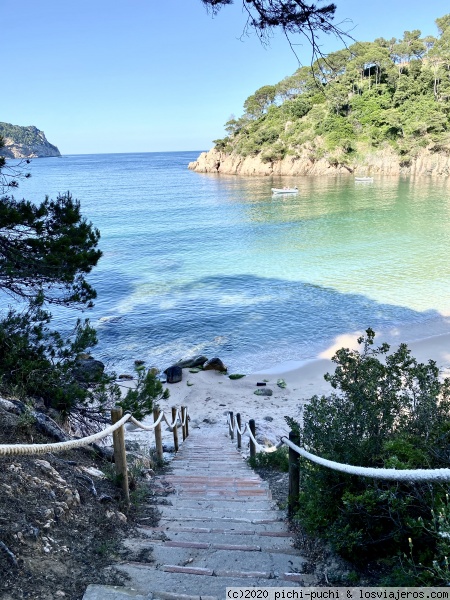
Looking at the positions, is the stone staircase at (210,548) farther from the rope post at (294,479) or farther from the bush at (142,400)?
the bush at (142,400)

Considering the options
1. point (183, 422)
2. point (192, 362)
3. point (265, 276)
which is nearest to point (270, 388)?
point (192, 362)

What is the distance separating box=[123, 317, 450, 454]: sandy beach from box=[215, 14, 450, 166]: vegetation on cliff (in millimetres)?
59814

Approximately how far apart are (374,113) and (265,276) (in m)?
62.2

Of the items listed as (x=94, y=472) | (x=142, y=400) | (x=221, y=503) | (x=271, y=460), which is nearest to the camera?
(x=94, y=472)

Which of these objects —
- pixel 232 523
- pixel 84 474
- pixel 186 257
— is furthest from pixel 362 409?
pixel 186 257

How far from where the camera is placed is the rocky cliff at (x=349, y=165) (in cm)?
6944

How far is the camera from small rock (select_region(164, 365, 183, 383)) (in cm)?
1680

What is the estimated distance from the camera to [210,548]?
11.8 ft

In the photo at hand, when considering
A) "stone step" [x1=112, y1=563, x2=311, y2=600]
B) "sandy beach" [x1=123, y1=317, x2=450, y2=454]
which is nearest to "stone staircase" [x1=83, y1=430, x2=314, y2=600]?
"stone step" [x1=112, y1=563, x2=311, y2=600]

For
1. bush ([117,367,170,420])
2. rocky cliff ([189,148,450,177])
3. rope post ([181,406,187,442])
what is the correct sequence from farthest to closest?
rocky cliff ([189,148,450,177]), rope post ([181,406,187,442]), bush ([117,367,170,420])

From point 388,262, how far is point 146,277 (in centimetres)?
1675

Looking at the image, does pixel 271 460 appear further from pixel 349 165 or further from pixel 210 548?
pixel 349 165

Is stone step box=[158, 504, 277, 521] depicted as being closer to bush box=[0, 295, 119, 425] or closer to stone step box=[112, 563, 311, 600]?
stone step box=[112, 563, 311, 600]

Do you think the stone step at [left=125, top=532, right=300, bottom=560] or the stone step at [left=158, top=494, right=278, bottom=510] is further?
the stone step at [left=158, top=494, right=278, bottom=510]
